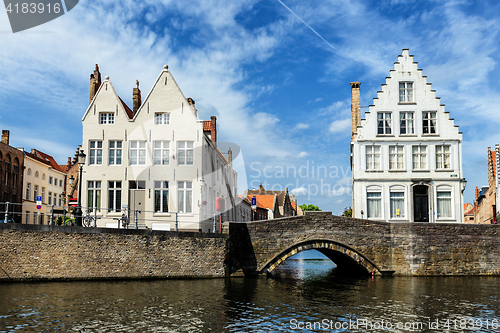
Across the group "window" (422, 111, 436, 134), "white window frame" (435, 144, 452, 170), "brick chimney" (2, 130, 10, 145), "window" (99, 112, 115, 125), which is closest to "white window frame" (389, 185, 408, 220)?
"white window frame" (435, 144, 452, 170)

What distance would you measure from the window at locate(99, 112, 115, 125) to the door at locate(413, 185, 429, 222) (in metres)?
23.9

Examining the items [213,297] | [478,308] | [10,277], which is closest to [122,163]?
[10,277]

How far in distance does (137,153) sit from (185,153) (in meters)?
3.50

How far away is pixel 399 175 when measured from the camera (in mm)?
33969

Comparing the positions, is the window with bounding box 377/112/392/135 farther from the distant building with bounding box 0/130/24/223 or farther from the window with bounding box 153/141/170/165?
the distant building with bounding box 0/130/24/223

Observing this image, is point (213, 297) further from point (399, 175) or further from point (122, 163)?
point (399, 175)

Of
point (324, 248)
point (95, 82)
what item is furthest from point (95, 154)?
point (324, 248)

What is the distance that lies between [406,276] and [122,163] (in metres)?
21.1

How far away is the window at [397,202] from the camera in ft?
110

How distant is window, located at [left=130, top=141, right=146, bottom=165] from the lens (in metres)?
30.8

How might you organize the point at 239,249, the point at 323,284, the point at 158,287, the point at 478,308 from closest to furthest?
the point at 478,308 < the point at 158,287 < the point at 323,284 < the point at 239,249

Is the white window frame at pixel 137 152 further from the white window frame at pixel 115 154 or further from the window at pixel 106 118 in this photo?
the window at pixel 106 118

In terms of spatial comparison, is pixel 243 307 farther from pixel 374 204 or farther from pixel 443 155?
pixel 443 155

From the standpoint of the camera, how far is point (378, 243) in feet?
95.2
